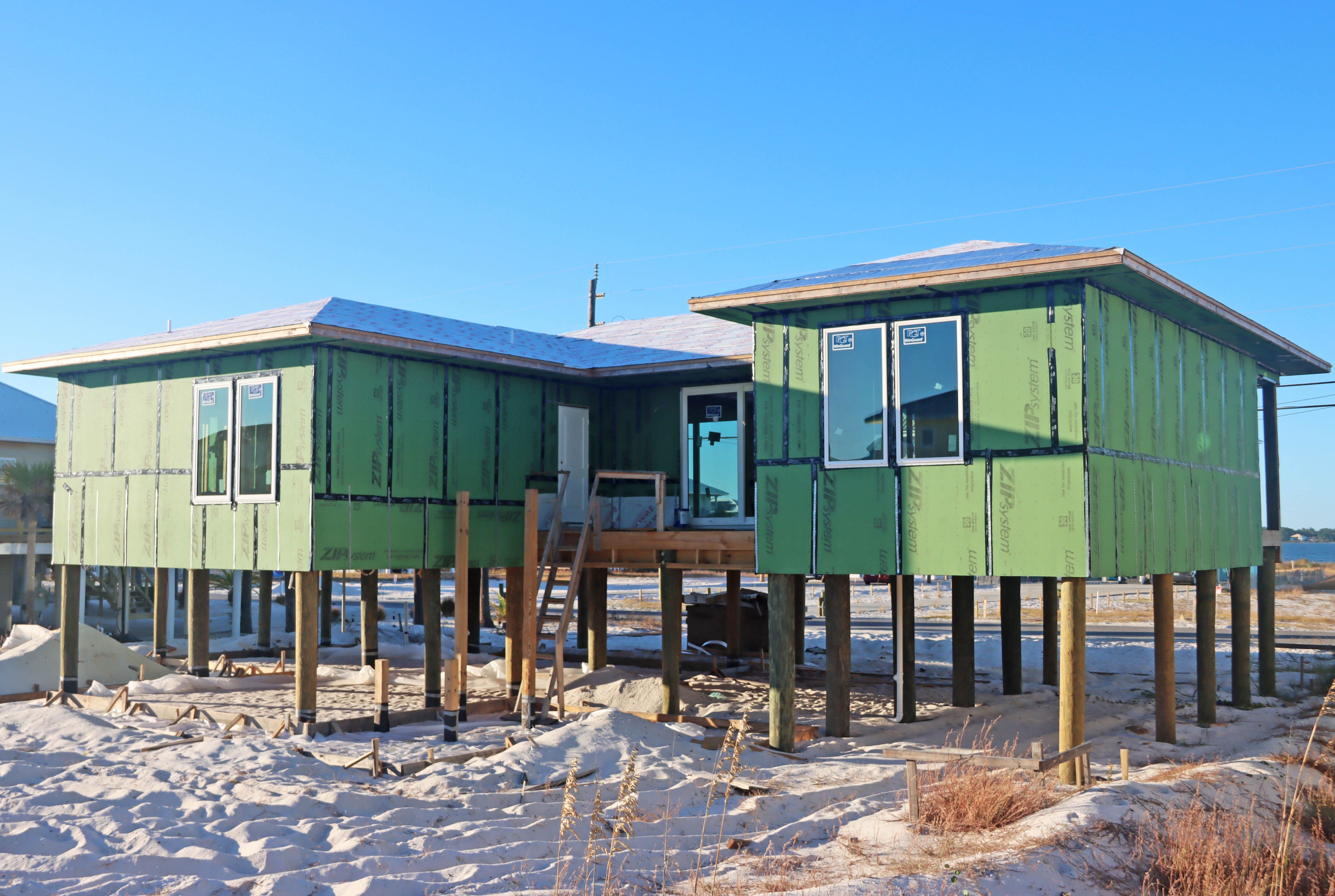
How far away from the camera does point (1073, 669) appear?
1318 cm

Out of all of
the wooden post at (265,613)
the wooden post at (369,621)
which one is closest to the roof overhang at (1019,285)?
the wooden post at (369,621)

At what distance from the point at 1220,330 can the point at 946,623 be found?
84.9 feet

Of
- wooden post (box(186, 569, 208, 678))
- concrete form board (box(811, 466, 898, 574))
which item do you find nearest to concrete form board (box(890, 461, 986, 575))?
concrete form board (box(811, 466, 898, 574))

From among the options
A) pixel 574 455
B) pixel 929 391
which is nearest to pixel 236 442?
pixel 574 455

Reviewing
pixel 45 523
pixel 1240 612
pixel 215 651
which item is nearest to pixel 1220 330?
pixel 1240 612

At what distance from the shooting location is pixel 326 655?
26750mm

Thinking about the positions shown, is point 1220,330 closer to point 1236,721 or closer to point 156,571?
point 1236,721

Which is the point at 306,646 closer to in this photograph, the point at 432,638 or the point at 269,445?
the point at 432,638

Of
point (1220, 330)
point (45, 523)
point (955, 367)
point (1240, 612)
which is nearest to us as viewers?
point (955, 367)

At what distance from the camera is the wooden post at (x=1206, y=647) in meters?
17.8

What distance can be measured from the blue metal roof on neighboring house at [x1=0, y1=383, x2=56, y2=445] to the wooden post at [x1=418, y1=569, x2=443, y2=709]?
2024 cm

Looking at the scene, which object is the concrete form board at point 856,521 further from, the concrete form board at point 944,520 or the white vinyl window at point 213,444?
the white vinyl window at point 213,444

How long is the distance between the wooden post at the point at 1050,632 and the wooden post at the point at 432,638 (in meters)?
11.5

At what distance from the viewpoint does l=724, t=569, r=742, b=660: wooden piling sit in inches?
1037
